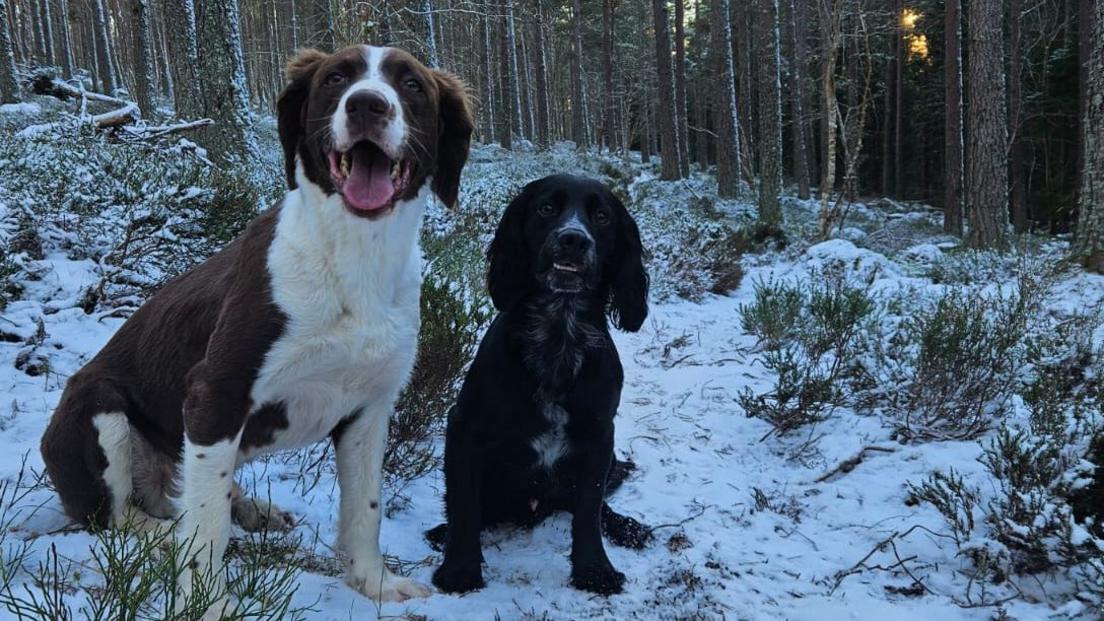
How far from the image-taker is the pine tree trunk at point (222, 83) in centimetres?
811

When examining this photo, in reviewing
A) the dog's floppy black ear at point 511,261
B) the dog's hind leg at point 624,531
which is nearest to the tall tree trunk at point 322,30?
the dog's floppy black ear at point 511,261

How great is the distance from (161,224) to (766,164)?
1060 cm

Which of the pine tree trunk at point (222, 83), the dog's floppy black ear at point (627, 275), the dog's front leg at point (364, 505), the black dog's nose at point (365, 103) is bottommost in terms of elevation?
the dog's front leg at point (364, 505)

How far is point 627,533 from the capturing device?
2928 mm

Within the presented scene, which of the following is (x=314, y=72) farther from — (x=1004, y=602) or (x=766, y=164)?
(x=766, y=164)

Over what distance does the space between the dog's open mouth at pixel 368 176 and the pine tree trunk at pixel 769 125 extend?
1088cm

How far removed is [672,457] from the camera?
385cm

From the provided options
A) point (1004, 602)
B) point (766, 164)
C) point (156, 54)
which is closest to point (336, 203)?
point (1004, 602)

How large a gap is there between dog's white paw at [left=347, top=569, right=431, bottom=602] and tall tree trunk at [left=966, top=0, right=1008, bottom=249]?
9.86 meters

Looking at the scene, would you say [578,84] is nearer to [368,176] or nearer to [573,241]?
[573,241]

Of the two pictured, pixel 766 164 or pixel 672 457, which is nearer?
pixel 672 457

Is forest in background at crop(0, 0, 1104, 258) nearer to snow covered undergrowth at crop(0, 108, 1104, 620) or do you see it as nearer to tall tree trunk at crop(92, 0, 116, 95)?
tall tree trunk at crop(92, 0, 116, 95)

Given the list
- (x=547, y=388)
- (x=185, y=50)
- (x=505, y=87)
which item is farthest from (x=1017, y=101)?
(x=547, y=388)

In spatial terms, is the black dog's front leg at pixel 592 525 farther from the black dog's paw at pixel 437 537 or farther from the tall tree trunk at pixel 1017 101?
the tall tree trunk at pixel 1017 101
